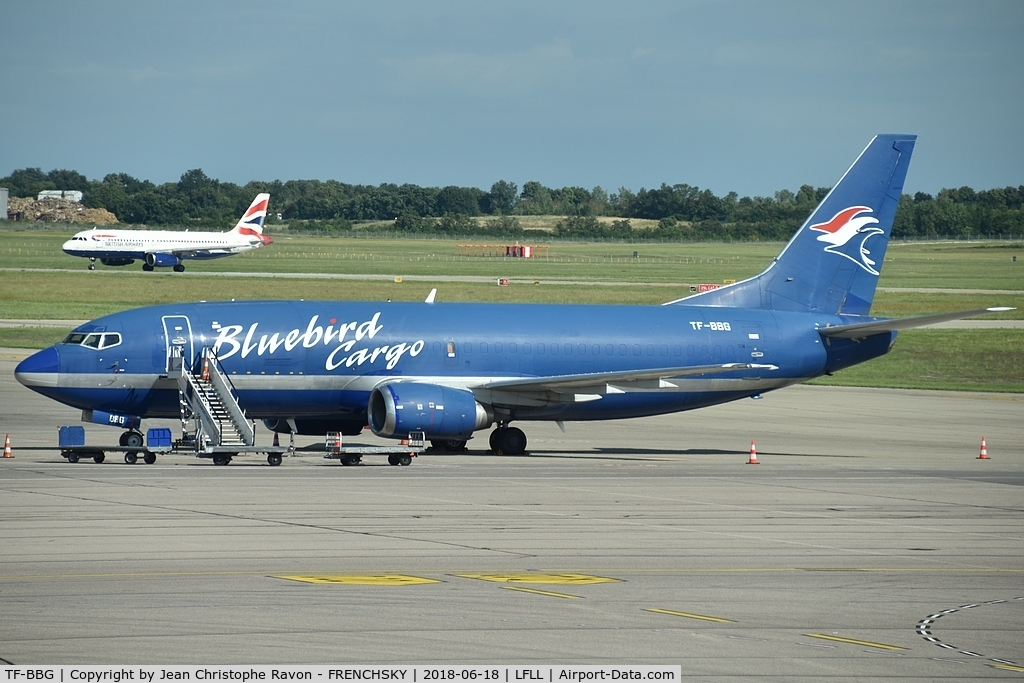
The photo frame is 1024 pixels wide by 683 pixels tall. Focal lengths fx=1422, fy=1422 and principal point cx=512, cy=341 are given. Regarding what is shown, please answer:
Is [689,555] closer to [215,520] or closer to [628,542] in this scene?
[628,542]

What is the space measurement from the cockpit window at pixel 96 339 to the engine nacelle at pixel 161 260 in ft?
350

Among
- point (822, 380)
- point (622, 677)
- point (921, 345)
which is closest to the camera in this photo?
point (622, 677)

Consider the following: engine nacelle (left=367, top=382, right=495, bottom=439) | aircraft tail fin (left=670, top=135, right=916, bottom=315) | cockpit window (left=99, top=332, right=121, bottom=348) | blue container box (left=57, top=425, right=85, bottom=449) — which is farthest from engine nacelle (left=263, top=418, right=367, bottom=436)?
aircraft tail fin (left=670, top=135, right=916, bottom=315)

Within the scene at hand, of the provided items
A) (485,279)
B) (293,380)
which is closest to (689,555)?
(293,380)

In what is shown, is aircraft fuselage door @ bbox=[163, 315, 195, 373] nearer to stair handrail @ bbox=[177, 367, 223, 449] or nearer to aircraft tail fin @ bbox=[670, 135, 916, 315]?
stair handrail @ bbox=[177, 367, 223, 449]

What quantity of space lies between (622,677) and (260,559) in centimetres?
935

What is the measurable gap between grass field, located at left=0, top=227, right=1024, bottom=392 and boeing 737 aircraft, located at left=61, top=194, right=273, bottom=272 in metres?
1.74

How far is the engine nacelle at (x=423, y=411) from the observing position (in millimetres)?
40344

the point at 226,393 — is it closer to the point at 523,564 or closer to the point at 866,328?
the point at 523,564

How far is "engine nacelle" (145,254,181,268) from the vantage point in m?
145

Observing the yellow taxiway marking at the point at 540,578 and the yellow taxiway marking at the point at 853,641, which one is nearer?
the yellow taxiway marking at the point at 853,641

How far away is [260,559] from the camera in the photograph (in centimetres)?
2373

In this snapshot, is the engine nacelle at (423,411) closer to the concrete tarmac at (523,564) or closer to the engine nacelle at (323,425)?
the concrete tarmac at (523,564)
